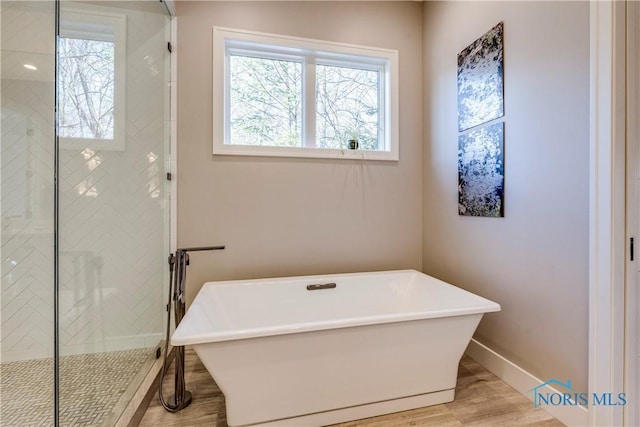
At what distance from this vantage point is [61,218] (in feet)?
4.28

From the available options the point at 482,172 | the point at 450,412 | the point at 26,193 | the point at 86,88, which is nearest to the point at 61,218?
the point at 26,193

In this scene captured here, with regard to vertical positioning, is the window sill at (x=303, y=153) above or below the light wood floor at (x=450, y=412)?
above

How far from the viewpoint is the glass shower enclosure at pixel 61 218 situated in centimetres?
131

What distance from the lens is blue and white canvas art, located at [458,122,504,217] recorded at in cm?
182

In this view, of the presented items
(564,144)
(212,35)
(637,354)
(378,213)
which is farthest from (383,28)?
(637,354)

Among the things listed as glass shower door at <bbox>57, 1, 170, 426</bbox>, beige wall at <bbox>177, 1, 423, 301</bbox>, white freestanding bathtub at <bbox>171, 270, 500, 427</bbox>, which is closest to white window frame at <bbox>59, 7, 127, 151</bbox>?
glass shower door at <bbox>57, 1, 170, 426</bbox>

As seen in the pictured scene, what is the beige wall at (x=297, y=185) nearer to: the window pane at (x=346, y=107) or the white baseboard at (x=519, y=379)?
the window pane at (x=346, y=107)

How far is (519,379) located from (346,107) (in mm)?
2318

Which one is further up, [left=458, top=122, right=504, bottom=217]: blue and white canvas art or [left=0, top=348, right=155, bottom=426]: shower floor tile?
[left=458, top=122, right=504, bottom=217]: blue and white canvas art

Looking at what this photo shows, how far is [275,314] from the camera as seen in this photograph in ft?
6.73

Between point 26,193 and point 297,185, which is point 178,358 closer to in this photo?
point 26,193

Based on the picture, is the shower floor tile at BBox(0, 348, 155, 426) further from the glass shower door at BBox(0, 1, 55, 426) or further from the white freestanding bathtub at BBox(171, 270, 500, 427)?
the white freestanding bathtub at BBox(171, 270, 500, 427)

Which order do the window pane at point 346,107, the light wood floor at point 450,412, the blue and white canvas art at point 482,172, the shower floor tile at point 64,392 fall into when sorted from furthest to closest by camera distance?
the window pane at point 346,107, the blue and white canvas art at point 482,172, the light wood floor at point 450,412, the shower floor tile at point 64,392

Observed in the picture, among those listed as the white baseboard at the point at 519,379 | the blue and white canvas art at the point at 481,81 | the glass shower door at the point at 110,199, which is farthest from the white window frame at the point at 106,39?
the white baseboard at the point at 519,379
